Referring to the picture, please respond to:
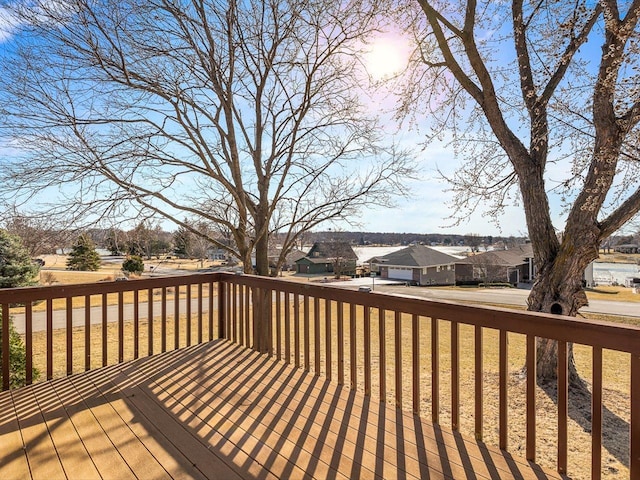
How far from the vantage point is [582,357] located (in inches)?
301

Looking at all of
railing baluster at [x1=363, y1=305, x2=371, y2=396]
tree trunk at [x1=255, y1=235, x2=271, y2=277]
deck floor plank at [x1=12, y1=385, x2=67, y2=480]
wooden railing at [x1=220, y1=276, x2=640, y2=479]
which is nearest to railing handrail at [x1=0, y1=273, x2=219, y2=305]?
wooden railing at [x1=220, y1=276, x2=640, y2=479]

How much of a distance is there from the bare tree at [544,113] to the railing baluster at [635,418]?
3203 mm

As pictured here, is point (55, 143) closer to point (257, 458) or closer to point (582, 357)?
point (257, 458)

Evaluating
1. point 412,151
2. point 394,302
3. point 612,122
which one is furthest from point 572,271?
point 394,302

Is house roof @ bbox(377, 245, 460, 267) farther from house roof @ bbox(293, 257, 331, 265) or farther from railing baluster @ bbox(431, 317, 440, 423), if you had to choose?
railing baluster @ bbox(431, 317, 440, 423)

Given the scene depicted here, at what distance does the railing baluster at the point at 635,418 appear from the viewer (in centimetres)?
160

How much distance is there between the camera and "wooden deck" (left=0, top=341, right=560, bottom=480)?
1.87 m

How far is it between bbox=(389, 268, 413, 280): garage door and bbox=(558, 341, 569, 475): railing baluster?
92.6 ft

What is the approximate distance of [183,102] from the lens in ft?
16.9

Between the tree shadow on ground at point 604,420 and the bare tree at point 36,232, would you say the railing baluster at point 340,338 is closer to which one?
the tree shadow on ground at point 604,420

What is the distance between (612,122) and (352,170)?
3.62 meters

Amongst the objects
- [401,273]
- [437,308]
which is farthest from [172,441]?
[401,273]

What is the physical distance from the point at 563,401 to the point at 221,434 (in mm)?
1887

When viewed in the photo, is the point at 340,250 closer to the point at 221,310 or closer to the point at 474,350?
the point at 221,310
